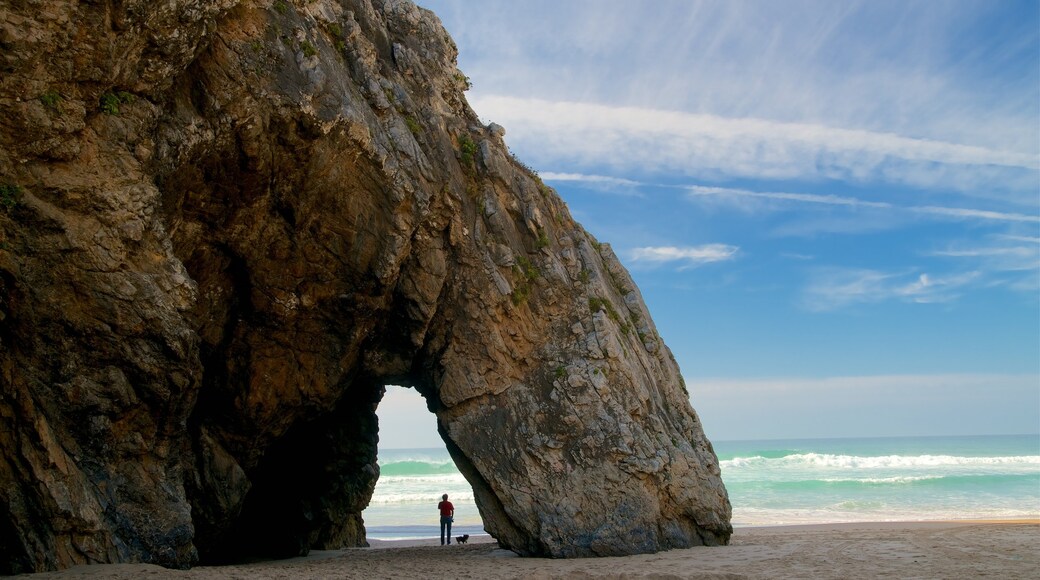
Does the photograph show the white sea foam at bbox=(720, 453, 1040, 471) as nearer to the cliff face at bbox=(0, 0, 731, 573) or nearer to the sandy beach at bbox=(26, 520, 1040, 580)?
the sandy beach at bbox=(26, 520, 1040, 580)

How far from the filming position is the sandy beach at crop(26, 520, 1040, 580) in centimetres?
1125

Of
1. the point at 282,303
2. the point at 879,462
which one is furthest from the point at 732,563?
Result: the point at 879,462

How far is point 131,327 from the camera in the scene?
33.8 ft

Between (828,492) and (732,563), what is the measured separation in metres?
29.9

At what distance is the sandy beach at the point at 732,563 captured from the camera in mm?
11250

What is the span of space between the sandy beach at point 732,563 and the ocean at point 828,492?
10069mm

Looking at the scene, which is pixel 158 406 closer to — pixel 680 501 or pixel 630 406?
pixel 630 406

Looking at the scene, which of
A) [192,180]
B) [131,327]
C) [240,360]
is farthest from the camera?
[240,360]

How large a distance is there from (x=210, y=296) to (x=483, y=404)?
5282mm

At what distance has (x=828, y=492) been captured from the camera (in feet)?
128

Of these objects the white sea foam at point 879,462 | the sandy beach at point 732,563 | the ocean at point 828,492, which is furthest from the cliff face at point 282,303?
the white sea foam at point 879,462

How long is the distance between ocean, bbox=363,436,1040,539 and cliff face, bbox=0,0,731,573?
38.2 ft

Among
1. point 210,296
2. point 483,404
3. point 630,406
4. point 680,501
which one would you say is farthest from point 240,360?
point 680,501

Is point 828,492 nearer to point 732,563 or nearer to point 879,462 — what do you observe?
point 879,462
